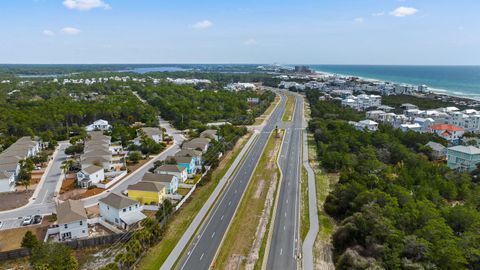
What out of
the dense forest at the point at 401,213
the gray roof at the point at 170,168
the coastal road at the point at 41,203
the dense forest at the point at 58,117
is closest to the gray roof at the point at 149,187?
→ the gray roof at the point at 170,168

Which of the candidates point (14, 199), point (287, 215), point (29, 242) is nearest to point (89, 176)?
point (14, 199)

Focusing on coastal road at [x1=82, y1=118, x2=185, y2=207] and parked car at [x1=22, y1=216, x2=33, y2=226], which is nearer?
parked car at [x1=22, y1=216, x2=33, y2=226]

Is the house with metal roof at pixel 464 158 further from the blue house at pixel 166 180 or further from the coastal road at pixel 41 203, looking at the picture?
the coastal road at pixel 41 203

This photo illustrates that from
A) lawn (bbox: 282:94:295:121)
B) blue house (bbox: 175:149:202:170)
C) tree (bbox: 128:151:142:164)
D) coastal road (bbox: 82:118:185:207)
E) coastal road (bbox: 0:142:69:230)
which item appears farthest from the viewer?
lawn (bbox: 282:94:295:121)

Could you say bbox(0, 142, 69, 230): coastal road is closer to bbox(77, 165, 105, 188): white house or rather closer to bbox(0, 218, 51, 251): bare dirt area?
bbox(0, 218, 51, 251): bare dirt area

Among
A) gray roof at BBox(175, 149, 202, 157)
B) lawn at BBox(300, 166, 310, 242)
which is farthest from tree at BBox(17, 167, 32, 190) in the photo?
lawn at BBox(300, 166, 310, 242)

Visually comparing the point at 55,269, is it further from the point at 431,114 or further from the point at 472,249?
the point at 431,114

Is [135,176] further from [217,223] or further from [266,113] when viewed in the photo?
[266,113]
